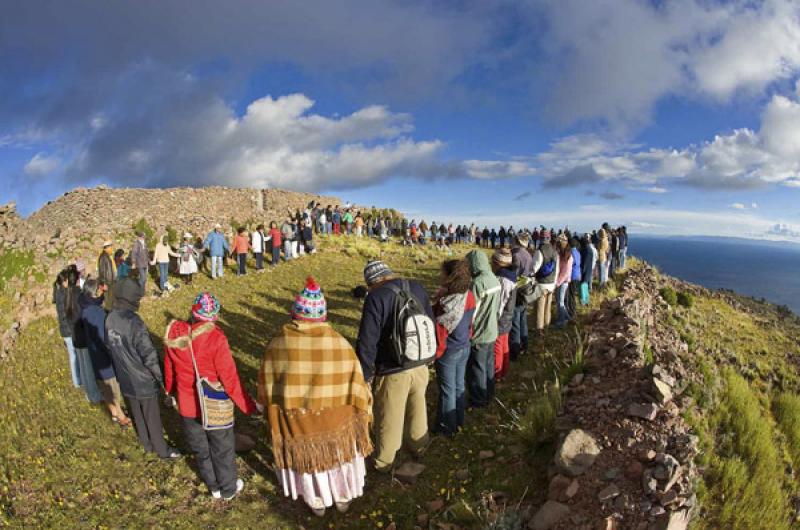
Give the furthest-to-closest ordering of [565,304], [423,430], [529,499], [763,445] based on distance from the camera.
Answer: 1. [565,304]
2. [423,430]
3. [763,445]
4. [529,499]

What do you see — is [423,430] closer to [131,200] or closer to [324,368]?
[324,368]

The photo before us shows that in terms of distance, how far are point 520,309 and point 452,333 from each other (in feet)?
11.1

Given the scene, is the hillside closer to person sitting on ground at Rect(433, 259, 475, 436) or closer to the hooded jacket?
person sitting on ground at Rect(433, 259, 475, 436)

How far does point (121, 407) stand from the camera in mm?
6203

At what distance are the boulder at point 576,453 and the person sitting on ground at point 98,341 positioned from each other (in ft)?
18.4

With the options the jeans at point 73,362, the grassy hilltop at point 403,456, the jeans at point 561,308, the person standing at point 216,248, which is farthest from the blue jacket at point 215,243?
the jeans at point 561,308

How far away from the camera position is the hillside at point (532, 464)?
3580 mm

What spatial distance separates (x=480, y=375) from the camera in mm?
5977

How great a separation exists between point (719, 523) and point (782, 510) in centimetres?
81

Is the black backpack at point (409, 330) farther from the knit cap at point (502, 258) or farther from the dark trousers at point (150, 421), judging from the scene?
the dark trousers at point (150, 421)

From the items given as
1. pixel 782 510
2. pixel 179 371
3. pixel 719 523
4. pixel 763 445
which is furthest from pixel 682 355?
pixel 179 371

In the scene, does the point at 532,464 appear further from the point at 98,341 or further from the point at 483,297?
the point at 98,341

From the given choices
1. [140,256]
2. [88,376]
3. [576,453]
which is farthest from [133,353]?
[140,256]

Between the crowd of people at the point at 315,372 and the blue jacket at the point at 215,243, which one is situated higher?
the blue jacket at the point at 215,243
